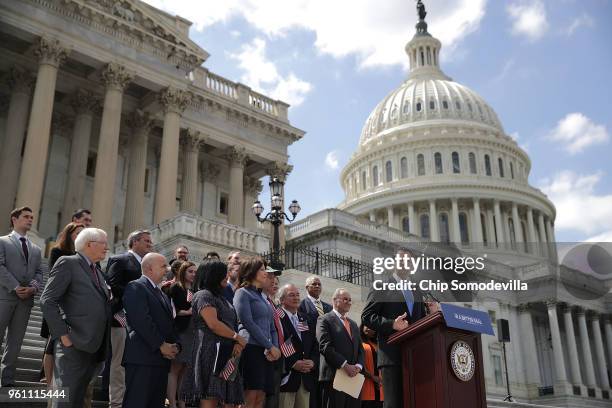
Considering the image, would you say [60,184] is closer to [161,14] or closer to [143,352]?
[161,14]

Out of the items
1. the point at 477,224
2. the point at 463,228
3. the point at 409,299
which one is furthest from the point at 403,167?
the point at 409,299

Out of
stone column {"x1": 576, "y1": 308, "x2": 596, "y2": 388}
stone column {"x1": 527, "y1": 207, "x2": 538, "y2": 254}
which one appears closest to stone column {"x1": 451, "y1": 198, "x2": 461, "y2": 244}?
stone column {"x1": 527, "y1": 207, "x2": 538, "y2": 254}

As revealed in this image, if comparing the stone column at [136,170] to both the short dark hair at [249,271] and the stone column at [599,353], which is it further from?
the stone column at [599,353]

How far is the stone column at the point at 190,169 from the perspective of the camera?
30.0 meters

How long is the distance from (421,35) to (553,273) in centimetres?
5863

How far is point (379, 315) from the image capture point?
770 centimetres

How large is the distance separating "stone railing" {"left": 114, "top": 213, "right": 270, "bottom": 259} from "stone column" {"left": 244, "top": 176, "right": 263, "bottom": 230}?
35.7 feet

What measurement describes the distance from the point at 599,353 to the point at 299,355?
5751 cm

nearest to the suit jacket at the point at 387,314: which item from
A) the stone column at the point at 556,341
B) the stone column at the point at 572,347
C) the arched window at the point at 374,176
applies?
the stone column at the point at 556,341

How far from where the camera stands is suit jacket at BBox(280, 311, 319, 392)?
776cm

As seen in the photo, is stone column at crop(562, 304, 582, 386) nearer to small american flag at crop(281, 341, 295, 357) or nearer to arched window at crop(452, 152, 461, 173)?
arched window at crop(452, 152, 461, 173)

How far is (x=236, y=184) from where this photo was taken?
32.2m

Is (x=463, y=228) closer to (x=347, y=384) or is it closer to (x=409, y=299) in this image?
(x=409, y=299)

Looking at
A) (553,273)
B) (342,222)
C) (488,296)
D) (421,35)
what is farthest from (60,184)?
(421,35)
